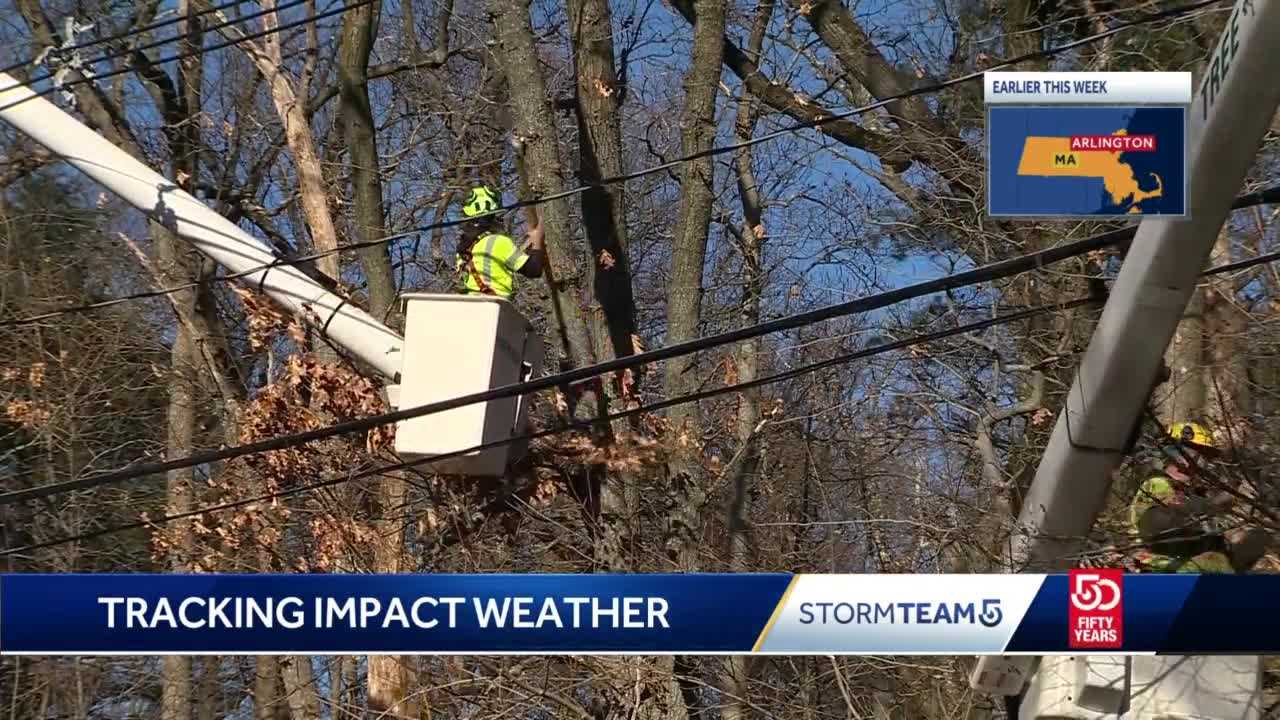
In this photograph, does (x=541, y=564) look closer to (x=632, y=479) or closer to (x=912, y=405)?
(x=632, y=479)

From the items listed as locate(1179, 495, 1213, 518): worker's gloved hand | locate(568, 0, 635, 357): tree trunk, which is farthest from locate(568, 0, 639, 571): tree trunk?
locate(1179, 495, 1213, 518): worker's gloved hand

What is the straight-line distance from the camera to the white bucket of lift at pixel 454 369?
10.7 metres

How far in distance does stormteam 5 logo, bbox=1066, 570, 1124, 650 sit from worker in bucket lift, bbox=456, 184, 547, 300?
3894 millimetres

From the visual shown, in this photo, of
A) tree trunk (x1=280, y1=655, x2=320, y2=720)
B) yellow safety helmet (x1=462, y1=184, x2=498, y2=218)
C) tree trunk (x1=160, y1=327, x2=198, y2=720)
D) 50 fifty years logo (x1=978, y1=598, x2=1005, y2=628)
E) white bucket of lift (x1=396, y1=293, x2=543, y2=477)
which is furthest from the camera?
tree trunk (x1=160, y1=327, x2=198, y2=720)

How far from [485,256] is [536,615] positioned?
107 inches

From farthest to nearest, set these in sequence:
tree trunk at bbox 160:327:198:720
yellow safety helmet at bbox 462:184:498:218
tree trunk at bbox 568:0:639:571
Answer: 1. tree trunk at bbox 160:327:198:720
2. tree trunk at bbox 568:0:639:571
3. yellow safety helmet at bbox 462:184:498:218

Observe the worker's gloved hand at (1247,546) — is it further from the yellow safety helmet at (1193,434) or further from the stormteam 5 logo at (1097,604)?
the stormteam 5 logo at (1097,604)

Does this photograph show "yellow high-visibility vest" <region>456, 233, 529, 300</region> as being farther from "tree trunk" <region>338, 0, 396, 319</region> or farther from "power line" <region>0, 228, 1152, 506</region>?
"tree trunk" <region>338, 0, 396, 319</region>

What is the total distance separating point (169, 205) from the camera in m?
12.2

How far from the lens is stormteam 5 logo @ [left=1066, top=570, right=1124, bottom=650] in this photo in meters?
9.18

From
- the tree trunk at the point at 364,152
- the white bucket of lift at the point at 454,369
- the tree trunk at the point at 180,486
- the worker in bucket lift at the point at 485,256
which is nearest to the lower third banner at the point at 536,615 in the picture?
the white bucket of lift at the point at 454,369

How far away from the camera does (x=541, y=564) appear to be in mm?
13812

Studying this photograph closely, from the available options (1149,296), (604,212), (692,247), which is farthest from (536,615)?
(692,247)

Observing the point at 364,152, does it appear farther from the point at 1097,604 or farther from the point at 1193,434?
the point at 1097,604
